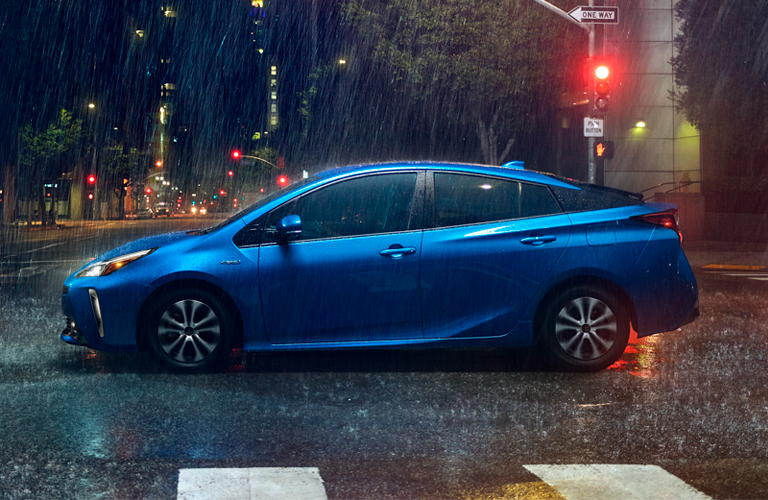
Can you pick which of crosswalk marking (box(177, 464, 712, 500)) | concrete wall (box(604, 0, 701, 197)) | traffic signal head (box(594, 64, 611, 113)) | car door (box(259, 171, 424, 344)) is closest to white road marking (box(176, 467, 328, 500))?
crosswalk marking (box(177, 464, 712, 500))

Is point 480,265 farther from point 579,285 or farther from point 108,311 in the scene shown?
point 108,311

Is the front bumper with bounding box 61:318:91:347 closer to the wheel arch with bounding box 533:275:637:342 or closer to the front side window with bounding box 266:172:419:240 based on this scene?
the front side window with bounding box 266:172:419:240

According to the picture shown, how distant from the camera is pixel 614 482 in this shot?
4.15 metres

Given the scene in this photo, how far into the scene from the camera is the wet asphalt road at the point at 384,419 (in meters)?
4.24

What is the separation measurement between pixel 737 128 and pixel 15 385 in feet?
82.3

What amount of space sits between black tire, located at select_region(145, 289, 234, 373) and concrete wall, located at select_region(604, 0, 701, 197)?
28.5 meters

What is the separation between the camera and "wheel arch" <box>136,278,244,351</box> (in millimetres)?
6566

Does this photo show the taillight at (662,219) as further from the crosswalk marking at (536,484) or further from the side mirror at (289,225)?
the crosswalk marking at (536,484)

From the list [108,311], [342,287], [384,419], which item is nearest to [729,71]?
[342,287]

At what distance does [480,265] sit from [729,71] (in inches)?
886

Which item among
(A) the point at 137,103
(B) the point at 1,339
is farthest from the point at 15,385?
(A) the point at 137,103

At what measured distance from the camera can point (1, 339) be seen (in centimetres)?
827

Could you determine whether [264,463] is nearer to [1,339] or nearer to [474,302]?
[474,302]

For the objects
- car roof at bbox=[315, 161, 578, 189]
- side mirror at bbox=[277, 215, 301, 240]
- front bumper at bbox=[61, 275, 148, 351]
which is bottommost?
front bumper at bbox=[61, 275, 148, 351]
